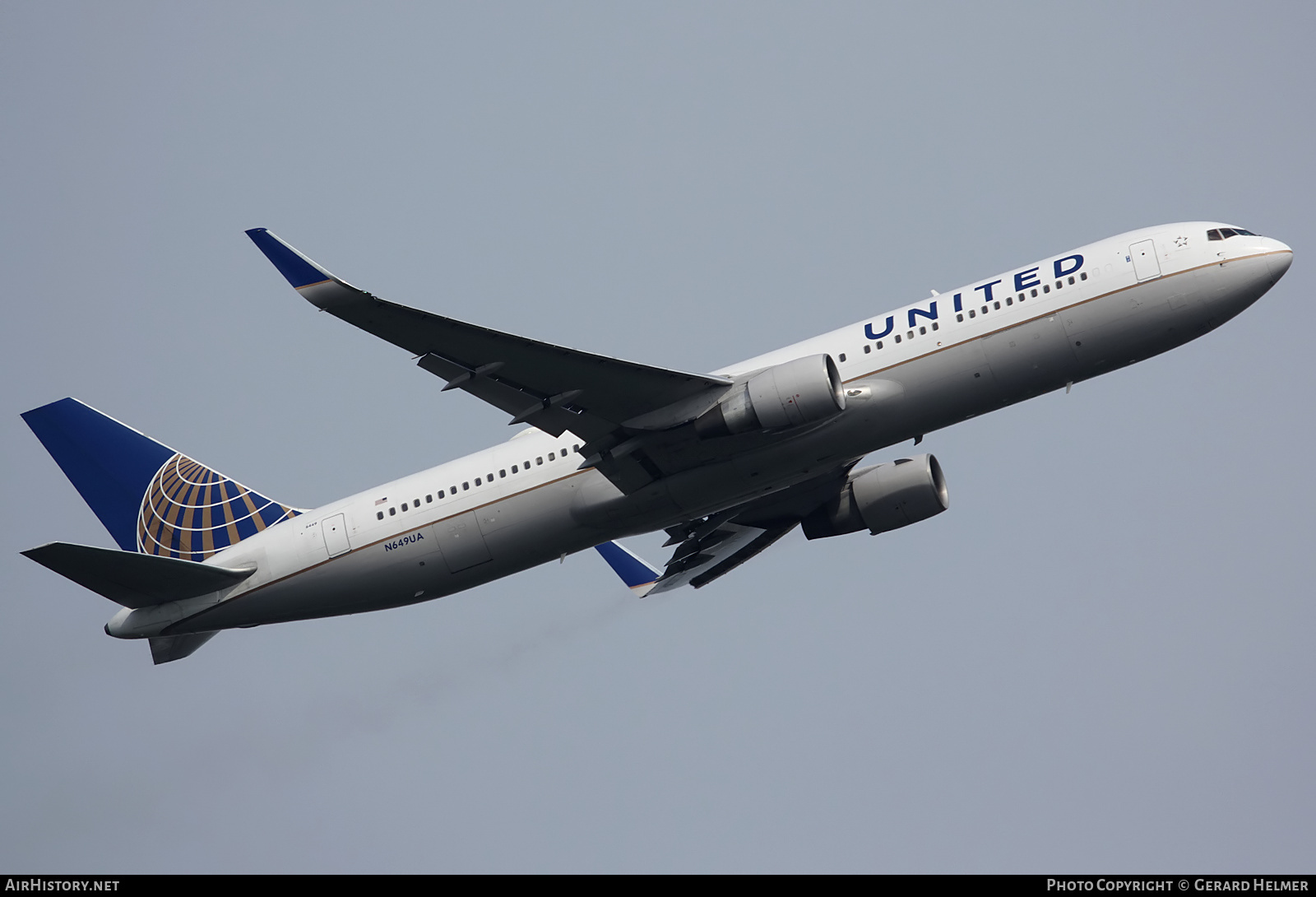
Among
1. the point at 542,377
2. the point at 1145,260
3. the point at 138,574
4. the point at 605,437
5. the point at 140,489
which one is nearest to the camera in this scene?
the point at 542,377

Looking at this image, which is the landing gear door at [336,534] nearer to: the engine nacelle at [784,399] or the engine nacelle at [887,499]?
the engine nacelle at [784,399]

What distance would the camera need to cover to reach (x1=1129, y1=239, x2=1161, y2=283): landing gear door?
3200 centimetres

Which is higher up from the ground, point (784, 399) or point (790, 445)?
point (784, 399)

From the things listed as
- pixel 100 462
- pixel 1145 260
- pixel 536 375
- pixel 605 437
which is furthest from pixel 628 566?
pixel 1145 260

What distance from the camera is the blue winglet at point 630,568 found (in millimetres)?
41906

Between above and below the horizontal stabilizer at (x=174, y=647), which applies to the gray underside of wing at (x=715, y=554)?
above

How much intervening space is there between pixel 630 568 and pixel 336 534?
10.1 metres

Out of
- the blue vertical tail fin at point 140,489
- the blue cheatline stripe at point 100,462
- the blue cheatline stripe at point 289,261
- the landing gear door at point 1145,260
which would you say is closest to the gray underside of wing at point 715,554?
the blue vertical tail fin at point 140,489

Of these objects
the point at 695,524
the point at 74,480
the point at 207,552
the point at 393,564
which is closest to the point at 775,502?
the point at 695,524

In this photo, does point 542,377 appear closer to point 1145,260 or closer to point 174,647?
point 174,647

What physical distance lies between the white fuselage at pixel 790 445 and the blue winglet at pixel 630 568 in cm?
684

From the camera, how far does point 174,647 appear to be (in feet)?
121

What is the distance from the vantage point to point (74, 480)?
38844mm

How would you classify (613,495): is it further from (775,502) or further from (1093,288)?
(1093,288)
